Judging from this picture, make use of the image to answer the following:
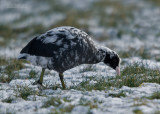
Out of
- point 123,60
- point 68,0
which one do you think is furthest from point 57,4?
point 123,60

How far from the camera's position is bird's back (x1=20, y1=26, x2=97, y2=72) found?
5.34 m

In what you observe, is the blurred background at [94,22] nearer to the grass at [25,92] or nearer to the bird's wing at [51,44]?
the bird's wing at [51,44]

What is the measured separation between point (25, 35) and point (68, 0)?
29.0ft

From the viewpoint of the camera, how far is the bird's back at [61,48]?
534cm

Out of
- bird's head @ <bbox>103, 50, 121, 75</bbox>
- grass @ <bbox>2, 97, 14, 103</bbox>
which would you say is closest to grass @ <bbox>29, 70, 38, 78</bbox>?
bird's head @ <bbox>103, 50, 121, 75</bbox>

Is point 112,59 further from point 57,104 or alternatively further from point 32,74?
point 57,104

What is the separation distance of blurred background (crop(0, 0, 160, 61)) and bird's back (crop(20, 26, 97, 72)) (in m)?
3.73

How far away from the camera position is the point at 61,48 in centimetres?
535

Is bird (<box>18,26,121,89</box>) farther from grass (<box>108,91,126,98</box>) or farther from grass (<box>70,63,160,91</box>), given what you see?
grass (<box>108,91,126,98</box>)

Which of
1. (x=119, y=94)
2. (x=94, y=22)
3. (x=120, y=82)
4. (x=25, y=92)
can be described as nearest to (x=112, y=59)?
(x=120, y=82)

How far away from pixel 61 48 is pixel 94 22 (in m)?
10.6

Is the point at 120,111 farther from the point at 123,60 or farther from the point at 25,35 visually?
the point at 25,35

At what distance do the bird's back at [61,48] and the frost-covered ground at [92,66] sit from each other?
437mm

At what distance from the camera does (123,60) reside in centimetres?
841
